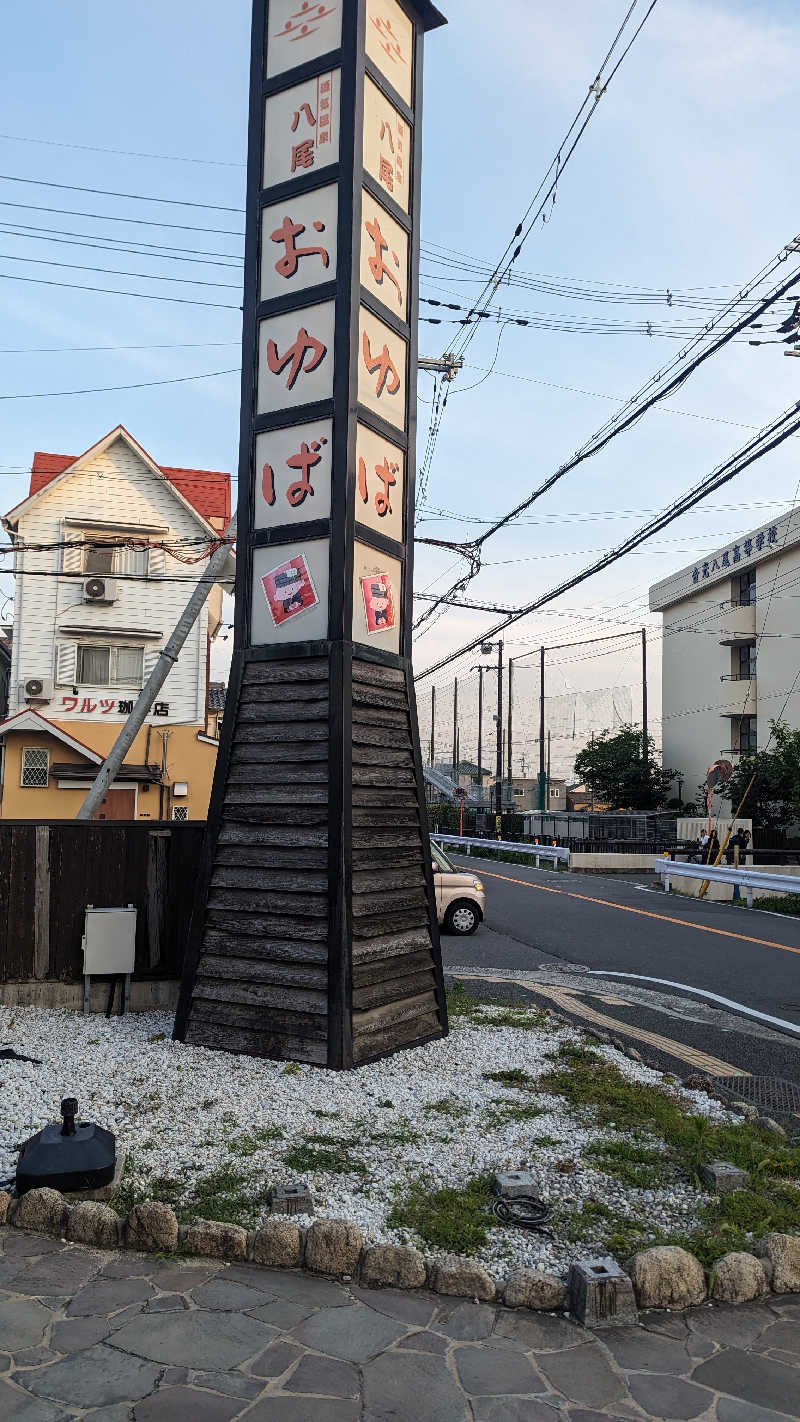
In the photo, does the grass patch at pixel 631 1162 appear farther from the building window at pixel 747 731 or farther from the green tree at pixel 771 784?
the building window at pixel 747 731

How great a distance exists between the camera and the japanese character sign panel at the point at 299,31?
7504 millimetres

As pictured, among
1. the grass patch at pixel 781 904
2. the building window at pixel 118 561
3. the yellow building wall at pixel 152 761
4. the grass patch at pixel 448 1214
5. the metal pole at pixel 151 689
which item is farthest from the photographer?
the building window at pixel 118 561

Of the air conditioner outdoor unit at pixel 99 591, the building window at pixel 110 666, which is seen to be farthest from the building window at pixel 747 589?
the air conditioner outdoor unit at pixel 99 591

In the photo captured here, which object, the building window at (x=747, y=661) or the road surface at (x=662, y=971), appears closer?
the road surface at (x=662, y=971)

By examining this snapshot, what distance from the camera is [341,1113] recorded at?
543 cm

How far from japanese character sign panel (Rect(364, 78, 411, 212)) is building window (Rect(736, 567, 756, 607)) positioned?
41.4 m

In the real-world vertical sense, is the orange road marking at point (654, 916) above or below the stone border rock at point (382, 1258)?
below

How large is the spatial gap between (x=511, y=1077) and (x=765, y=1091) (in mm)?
1787

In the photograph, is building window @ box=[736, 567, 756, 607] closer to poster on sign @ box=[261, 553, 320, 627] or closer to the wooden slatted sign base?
the wooden slatted sign base

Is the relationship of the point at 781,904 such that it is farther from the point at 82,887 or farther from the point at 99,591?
the point at 99,591

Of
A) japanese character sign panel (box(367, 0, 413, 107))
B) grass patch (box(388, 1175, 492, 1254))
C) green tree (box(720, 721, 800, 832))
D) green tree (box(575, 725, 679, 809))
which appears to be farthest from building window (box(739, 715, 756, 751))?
grass patch (box(388, 1175, 492, 1254))

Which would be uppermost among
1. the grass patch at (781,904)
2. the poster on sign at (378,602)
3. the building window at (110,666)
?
the building window at (110,666)

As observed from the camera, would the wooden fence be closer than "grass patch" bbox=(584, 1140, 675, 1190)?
No

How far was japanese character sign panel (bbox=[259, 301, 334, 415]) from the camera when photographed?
7324mm
